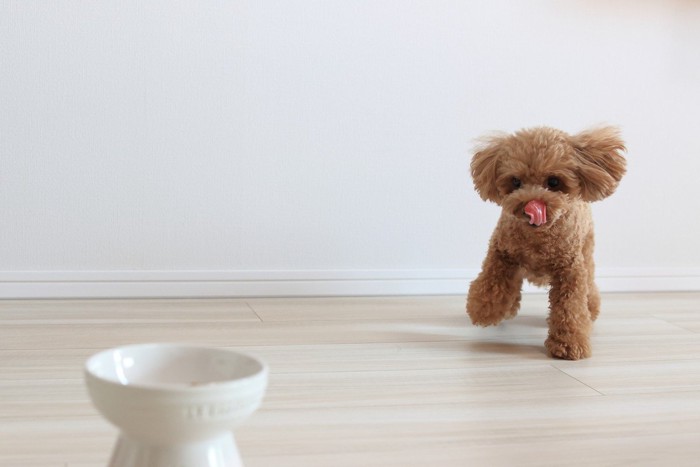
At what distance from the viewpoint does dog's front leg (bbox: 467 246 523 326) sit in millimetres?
1455

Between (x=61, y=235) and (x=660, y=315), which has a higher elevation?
(x=61, y=235)

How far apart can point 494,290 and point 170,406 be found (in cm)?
105

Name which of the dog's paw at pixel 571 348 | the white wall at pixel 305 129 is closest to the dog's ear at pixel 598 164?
the dog's paw at pixel 571 348

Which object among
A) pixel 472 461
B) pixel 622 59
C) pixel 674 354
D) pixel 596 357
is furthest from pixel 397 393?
pixel 622 59

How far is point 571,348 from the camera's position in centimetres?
135

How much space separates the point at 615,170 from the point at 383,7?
70cm

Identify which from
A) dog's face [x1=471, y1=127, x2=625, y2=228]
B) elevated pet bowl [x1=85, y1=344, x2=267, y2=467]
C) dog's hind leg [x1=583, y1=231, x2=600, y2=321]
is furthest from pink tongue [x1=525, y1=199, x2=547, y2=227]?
elevated pet bowl [x1=85, y1=344, x2=267, y2=467]

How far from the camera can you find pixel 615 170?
1334mm

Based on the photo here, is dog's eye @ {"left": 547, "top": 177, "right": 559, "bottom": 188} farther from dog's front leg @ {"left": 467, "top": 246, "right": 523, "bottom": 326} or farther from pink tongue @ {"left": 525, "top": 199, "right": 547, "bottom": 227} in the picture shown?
dog's front leg @ {"left": 467, "top": 246, "right": 523, "bottom": 326}

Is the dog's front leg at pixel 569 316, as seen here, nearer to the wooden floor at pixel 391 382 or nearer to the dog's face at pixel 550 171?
the wooden floor at pixel 391 382

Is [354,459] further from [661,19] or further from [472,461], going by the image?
[661,19]

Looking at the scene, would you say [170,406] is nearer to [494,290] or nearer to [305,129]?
[494,290]

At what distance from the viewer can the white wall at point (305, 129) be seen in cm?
165

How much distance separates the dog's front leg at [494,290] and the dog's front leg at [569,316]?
0.24 feet
